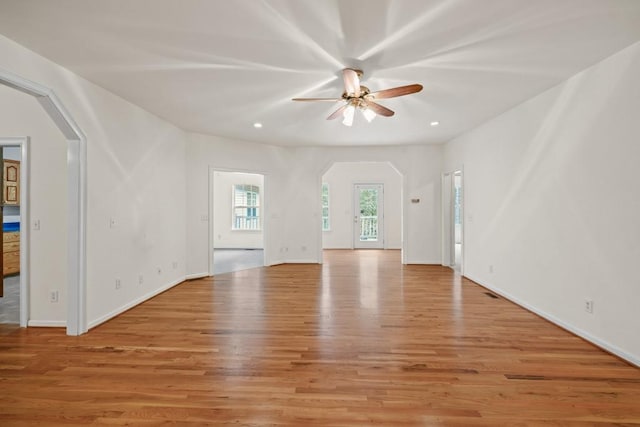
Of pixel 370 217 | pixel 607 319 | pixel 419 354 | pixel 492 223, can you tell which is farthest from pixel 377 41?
pixel 370 217

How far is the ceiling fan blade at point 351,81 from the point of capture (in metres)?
2.70

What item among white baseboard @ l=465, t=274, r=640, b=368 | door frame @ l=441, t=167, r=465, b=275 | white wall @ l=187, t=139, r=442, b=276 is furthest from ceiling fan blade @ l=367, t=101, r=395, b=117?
door frame @ l=441, t=167, r=465, b=275

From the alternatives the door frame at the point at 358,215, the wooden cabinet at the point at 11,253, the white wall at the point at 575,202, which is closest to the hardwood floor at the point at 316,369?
the white wall at the point at 575,202

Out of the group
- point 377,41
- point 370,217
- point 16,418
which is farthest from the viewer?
point 370,217

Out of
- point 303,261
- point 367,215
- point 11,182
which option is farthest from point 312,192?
point 11,182

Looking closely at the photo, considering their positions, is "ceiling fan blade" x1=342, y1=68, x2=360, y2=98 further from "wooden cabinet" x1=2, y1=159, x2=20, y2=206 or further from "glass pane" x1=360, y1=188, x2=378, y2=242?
"glass pane" x1=360, y1=188, x2=378, y2=242

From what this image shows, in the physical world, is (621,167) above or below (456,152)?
below

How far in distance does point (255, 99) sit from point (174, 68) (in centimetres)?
105

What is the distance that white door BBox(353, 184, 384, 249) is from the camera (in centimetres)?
996

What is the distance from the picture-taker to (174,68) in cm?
299

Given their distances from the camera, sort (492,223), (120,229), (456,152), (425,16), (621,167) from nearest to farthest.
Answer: (425,16) < (621,167) < (120,229) < (492,223) < (456,152)

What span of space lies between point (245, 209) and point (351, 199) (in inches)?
137

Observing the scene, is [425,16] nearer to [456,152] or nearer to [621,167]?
[621,167]

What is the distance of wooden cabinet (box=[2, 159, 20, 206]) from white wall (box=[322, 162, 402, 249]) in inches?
278
